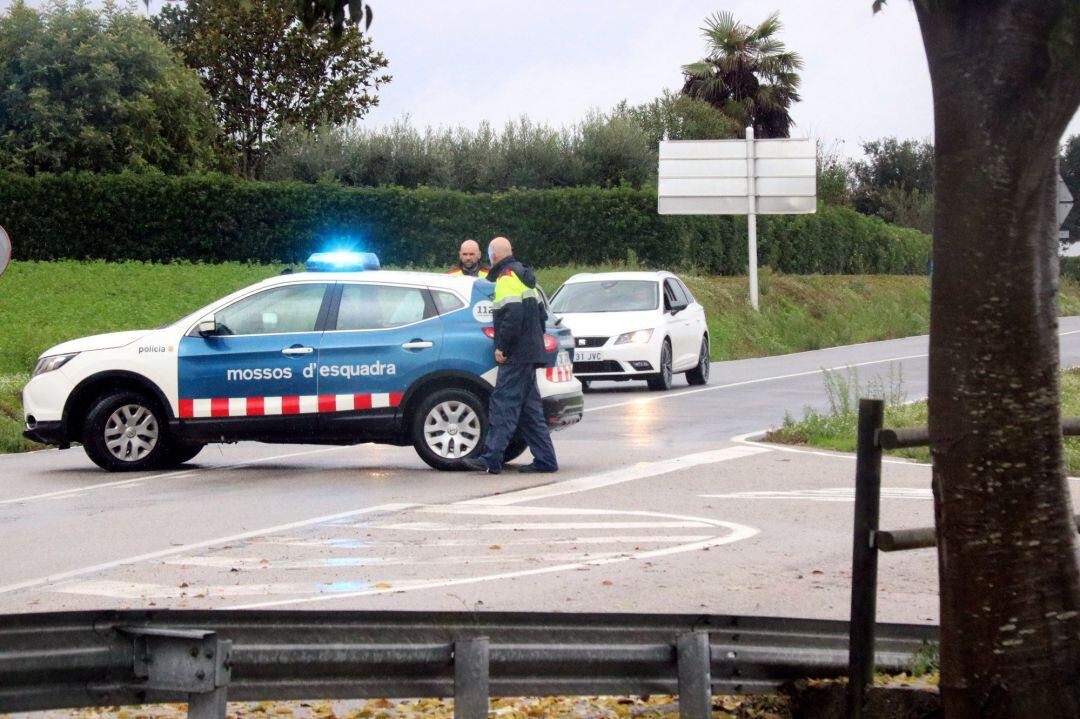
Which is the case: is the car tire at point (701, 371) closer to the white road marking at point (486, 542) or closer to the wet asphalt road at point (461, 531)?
the wet asphalt road at point (461, 531)

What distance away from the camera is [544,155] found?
49906 mm

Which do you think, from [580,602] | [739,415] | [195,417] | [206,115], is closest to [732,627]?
[580,602]

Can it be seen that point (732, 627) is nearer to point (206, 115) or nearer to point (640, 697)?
point (640, 697)

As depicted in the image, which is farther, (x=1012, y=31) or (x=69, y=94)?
(x=69, y=94)

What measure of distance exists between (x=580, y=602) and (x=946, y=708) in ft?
10.6

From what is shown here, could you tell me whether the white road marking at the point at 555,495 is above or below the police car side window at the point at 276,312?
below

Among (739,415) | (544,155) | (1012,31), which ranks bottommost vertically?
(739,415)

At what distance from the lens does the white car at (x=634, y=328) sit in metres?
23.5

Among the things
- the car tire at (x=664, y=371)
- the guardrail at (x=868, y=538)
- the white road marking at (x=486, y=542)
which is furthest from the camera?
the car tire at (x=664, y=371)

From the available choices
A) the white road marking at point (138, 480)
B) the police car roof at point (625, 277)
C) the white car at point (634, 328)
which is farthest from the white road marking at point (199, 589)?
the police car roof at point (625, 277)

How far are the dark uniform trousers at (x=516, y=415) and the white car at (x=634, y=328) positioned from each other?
869 cm

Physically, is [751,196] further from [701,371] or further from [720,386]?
[720,386]

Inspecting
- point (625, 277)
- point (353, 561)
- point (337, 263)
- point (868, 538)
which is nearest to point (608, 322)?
point (625, 277)

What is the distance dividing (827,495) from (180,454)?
19.3 ft
